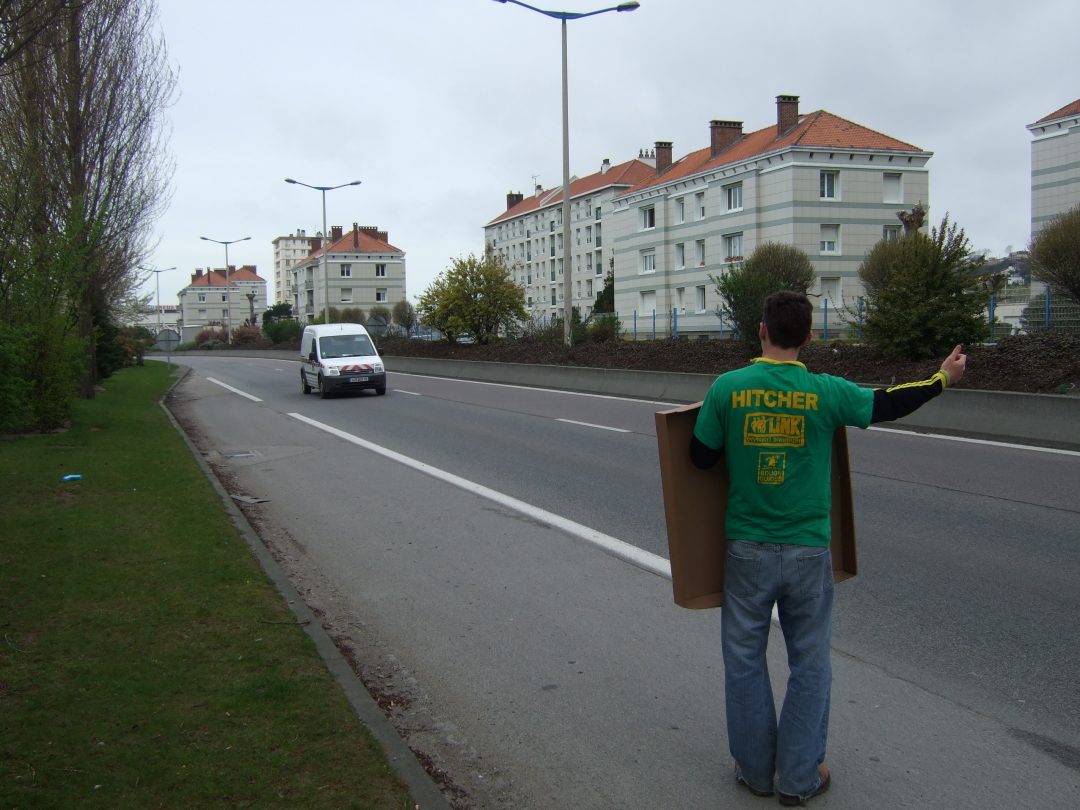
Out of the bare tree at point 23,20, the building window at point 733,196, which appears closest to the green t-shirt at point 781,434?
the bare tree at point 23,20

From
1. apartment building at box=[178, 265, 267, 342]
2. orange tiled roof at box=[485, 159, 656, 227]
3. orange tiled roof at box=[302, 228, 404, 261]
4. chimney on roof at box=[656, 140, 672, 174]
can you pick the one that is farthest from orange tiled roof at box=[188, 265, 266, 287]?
chimney on roof at box=[656, 140, 672, 174]

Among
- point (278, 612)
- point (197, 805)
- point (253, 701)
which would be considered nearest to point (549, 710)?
point (253, 701)

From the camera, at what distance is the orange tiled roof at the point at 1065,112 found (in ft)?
141

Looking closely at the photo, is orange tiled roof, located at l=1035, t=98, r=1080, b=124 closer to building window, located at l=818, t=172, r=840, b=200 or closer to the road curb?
building window, located at l=818, t=172, r=840, b=200

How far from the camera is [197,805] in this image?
3461mm

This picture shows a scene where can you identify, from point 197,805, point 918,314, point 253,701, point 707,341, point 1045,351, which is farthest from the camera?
point 707,341

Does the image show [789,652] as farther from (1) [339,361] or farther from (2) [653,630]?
(1) [339,361]

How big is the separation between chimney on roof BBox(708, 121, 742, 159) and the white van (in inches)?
1626

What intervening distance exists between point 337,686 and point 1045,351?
605 inches

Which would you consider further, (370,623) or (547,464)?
(547,464)

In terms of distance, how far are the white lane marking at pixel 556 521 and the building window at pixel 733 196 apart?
47.2m

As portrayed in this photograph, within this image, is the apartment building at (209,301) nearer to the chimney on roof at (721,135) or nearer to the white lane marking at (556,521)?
the chimney on roof at (721,135)

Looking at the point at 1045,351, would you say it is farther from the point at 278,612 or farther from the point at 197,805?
the point at 197,805

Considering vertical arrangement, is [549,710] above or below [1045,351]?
below
